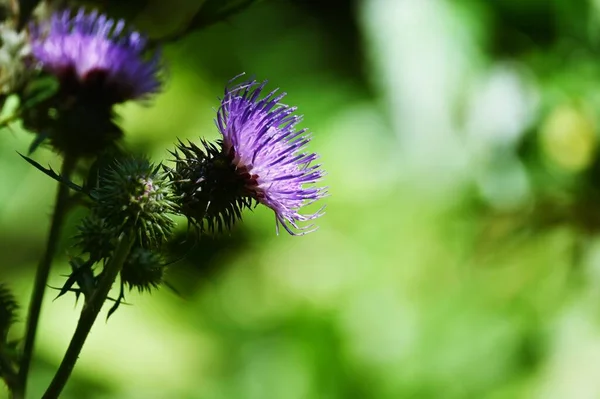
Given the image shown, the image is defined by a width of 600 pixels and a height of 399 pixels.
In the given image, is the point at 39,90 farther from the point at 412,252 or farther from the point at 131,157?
the point at 412,252

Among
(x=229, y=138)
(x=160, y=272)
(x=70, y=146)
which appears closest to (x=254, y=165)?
(x=229, y=138)

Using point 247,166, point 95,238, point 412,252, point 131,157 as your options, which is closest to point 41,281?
point 95,238

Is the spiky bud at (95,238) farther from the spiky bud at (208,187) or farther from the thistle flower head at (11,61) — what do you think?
the thistle flower head at (11,61)

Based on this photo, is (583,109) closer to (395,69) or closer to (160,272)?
(395,69)

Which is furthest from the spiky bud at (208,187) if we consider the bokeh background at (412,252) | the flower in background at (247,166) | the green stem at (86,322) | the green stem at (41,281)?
the bokeh background at (412,252)

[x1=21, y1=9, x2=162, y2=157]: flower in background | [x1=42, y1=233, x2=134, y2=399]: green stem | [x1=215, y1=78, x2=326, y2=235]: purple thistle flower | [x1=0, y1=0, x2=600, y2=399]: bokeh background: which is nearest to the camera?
[x1=42, y1=233, x2=134, y2=399]: green stem

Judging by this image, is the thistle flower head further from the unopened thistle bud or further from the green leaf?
the unopened thistle bud

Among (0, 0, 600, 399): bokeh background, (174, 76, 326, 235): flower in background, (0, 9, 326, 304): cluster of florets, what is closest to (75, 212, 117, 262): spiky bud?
(0, 9, 326, 304): cluster of florets
